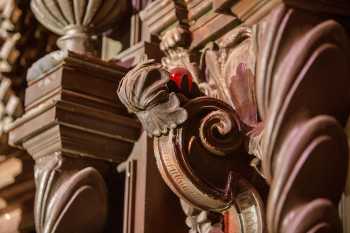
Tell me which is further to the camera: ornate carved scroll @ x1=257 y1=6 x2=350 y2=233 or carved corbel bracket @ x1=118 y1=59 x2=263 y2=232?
carved corbel bracket @ x1=118 y1=59 x2=263 y2=232

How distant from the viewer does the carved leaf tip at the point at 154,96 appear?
105 cm

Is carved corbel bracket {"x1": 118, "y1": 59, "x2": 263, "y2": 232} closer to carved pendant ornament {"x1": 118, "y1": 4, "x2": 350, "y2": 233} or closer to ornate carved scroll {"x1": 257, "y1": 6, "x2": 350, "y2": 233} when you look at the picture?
carved pendant ornament {"x1": 118, "y1": 4, "x2": 350, "y2": 233}

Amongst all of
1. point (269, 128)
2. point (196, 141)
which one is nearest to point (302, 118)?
point (269, 128)

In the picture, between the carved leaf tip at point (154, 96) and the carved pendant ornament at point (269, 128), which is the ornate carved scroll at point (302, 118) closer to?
the carved pendant ornament at point (269, 128)

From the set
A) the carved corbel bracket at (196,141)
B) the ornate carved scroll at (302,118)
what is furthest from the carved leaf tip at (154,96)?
the ornate carved scroll at (302,118)

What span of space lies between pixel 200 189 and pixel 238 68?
0.69 feet

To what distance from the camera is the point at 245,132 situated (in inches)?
42.5

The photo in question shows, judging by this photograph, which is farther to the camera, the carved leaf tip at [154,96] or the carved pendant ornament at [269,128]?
the carved leaf tip at [154,96]

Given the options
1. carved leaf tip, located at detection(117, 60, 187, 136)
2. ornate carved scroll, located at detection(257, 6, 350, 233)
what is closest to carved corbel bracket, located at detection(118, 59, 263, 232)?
carved leaf tip, located at detection(117, 60, 187, 136)

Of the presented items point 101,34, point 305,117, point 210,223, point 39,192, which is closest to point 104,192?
point 39,192

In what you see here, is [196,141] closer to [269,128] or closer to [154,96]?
[154,96]

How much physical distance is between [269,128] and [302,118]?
0.03m

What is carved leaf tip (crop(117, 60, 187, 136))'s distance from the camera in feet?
3.43

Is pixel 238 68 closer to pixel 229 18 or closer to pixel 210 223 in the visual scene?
pixel 229 18
